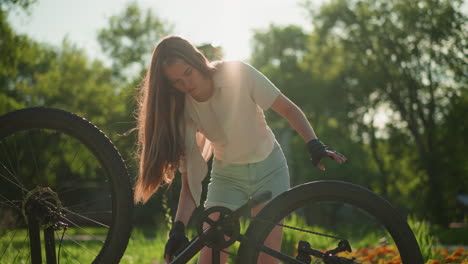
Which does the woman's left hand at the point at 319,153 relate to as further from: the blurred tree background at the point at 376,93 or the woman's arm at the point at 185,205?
the blurred tree background at the point at 376,93

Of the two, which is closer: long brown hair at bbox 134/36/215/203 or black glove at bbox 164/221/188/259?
black glove at bbox 164/221/188/259

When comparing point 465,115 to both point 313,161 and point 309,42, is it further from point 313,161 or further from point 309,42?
point 313,161

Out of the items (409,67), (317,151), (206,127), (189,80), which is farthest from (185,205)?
(409,67)

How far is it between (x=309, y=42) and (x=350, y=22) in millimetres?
3194

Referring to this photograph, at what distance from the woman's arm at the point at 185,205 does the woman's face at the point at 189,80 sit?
A: 426mm

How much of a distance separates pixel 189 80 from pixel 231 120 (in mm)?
339

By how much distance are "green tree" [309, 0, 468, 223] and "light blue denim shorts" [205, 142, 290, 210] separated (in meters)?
18.2

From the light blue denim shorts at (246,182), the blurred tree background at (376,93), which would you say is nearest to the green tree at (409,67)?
the blurred tree background at (376,93)

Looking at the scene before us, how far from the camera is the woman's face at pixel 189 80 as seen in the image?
2.50 metres

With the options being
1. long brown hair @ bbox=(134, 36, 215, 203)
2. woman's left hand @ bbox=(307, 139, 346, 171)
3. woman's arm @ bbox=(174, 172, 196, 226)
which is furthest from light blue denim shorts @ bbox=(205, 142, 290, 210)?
woman's left hand @ bbox=(307, 139, 346, 171)

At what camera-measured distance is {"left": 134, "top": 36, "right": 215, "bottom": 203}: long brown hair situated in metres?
2.51

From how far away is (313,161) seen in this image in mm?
2268

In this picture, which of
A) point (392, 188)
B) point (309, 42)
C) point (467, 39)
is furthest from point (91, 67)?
point (467, 39)

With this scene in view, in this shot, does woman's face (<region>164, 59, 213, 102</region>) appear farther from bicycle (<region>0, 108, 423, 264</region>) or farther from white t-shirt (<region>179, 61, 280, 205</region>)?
bicycle (<region>0, 108, 423, 264</region>)
